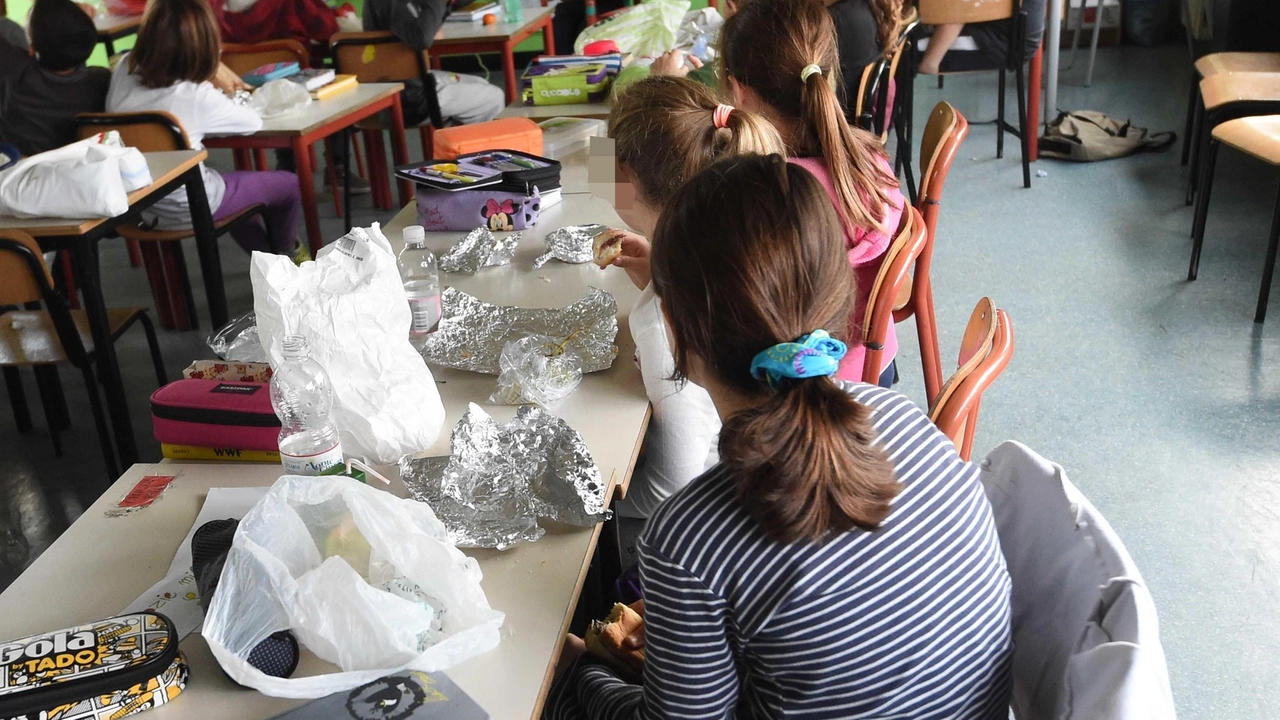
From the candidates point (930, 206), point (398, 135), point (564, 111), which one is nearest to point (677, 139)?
point (930, 206)

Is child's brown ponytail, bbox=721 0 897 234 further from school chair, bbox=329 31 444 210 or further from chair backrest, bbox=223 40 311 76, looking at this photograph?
chair backrest, bbox=223 40 311 76

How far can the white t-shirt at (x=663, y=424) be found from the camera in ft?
4.58

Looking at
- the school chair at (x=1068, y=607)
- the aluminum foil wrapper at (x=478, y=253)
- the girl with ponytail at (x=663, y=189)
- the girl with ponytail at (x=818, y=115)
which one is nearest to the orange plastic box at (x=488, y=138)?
the aluminum foil wrapper at (x=478, y=253)

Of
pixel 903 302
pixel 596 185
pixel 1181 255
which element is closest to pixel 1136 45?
pixel 1181 255

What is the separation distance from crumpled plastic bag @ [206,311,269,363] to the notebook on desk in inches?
27.8

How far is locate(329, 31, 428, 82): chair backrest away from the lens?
13.3 feet

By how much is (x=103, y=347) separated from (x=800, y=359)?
203 centimetres

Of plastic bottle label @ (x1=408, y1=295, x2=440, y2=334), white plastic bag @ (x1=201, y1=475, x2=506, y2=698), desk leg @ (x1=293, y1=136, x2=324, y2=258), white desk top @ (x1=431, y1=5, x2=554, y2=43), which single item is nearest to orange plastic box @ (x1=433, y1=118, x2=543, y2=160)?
plastic bottle label @ (x1=408, y1=295, x2=440, y2=334)

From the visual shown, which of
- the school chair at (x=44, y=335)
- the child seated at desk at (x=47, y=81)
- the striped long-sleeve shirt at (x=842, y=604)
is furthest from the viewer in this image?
the child seated at desk at (x=47, y=81)

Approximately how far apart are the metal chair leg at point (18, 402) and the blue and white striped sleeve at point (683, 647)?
7.77 feet

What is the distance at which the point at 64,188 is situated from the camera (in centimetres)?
221

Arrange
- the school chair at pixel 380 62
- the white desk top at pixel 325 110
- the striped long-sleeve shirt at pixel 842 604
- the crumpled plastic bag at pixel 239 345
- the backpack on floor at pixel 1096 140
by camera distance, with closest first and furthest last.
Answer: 1. the striped long-sleeve shirt at pixel 842 604
2. the crumpled plastic bag at pixel 239 345
3. the white desk top at pixel 325 110
4. the school chair at pixel 380 62
5. the backpack on floor at pixel 1096 140

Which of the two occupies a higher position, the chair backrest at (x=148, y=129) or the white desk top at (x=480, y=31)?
the white desk top at (x=480, y=31)

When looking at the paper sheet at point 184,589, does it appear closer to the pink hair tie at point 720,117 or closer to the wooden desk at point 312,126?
the pink hair tie at point 720,117
